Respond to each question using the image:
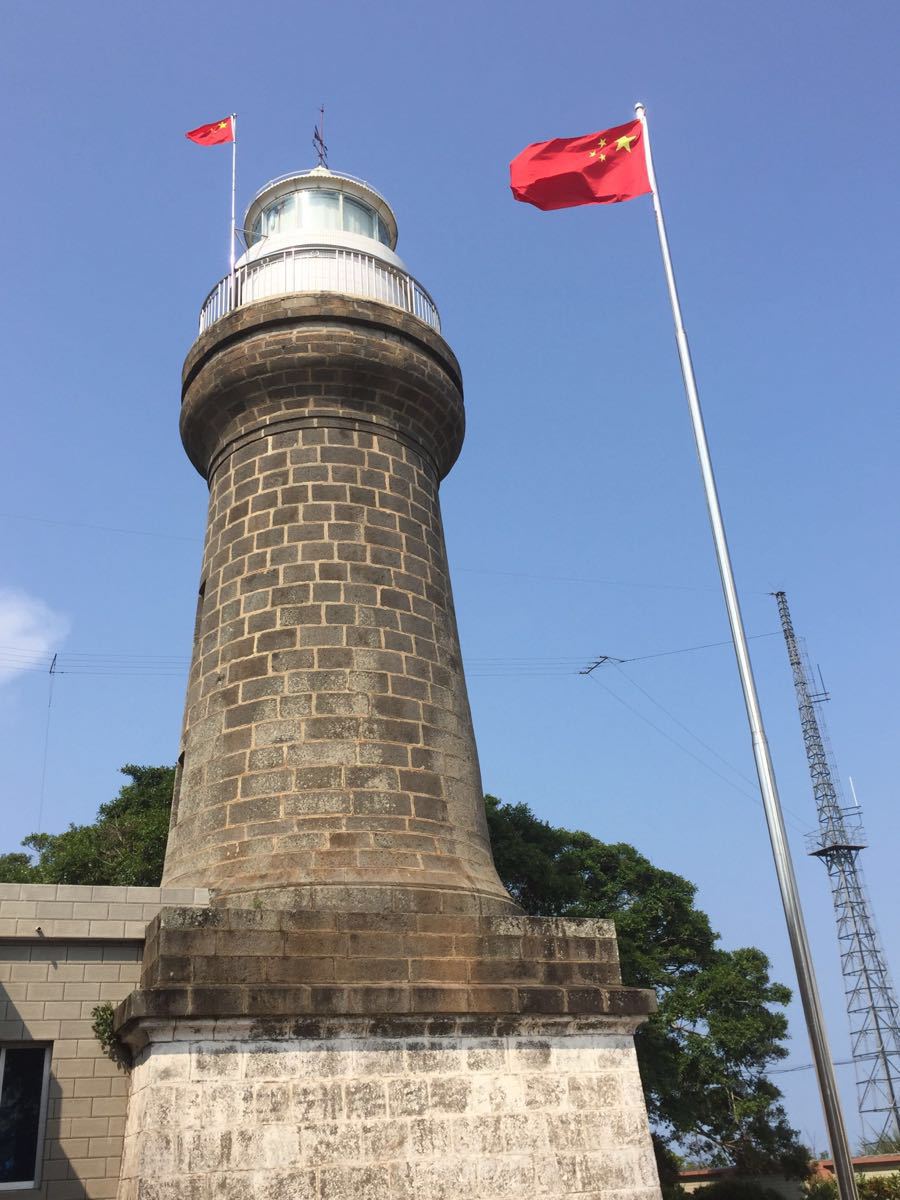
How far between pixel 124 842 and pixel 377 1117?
15.9m

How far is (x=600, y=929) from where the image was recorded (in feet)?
28.4

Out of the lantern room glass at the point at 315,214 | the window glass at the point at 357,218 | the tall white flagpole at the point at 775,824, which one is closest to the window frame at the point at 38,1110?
the tall white flagpole at the point at 775,824

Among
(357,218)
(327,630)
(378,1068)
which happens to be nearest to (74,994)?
(378,1068)

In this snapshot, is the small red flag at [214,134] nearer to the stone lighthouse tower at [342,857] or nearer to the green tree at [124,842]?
the stone lighthouse tower at [342,857]

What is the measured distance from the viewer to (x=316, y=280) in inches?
→ 447

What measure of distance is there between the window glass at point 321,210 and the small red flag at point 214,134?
1821mm

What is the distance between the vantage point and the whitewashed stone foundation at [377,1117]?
6.83 m

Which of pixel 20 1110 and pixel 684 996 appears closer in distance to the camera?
pixel 20 1110

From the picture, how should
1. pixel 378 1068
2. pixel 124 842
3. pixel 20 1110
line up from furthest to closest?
1. pixel 124 842
2. pixel 20 1110
3. pixel 378 1068

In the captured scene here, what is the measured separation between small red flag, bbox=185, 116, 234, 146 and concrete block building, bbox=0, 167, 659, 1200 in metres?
2.80

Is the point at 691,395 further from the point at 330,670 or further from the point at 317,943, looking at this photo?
the point at 317,943

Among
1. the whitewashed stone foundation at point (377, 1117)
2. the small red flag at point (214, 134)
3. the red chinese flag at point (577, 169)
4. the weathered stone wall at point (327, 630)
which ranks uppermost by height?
the small red flag at point (214, 134)

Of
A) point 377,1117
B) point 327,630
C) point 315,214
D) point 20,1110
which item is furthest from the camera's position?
point 315,214

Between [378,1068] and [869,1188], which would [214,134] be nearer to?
[378,1068]
